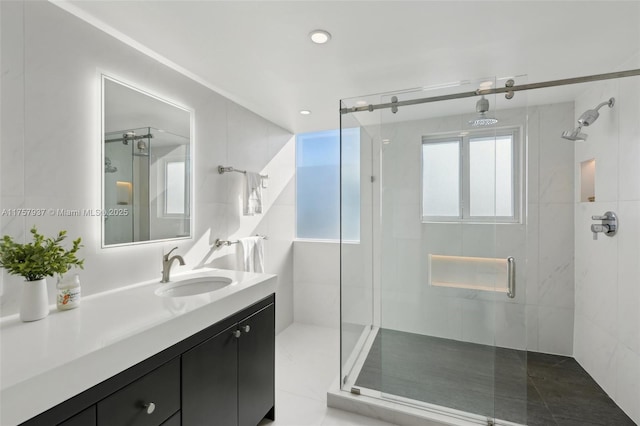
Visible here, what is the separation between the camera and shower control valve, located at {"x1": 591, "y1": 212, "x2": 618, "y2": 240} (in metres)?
1.99

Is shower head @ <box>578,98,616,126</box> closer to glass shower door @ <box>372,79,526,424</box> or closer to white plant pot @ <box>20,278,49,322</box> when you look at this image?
glass shower door @ <box>372,79,526,424</box>

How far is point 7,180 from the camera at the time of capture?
1193 mm

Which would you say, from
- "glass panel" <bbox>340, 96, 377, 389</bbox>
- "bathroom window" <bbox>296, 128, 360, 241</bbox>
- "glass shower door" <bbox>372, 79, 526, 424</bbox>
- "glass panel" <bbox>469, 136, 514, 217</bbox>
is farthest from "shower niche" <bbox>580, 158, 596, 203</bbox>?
"bathroom window" <bbox>296, 128, 360, 241</bbox>

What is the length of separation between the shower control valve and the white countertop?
7.99ft

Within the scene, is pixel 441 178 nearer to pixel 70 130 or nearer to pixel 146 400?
pixel 146 400

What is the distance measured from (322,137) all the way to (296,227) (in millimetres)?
1136

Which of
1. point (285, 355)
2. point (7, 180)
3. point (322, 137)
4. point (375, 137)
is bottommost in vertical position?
point (285, 355)

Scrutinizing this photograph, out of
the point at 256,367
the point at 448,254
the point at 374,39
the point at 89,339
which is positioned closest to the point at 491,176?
the point at 448,254

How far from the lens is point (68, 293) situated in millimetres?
1263

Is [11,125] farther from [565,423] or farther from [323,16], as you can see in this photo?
[565,423]

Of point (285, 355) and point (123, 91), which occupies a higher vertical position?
point (123, 91)

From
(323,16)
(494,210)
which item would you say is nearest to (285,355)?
(494,210)

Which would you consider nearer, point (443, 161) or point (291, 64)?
point (291, 64)

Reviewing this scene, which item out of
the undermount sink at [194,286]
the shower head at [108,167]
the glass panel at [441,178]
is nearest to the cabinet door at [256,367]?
the undermount sink at [194,286]
